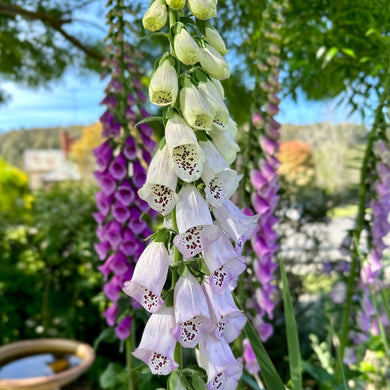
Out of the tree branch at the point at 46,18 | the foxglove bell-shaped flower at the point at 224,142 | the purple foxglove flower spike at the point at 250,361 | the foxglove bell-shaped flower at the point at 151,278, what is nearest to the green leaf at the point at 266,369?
the foxglove bell-shaped flower at the point at 151,278

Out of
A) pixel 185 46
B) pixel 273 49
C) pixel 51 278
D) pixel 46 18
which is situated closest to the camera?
pixel 185 46

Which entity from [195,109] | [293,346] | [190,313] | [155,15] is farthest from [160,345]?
[155,15]

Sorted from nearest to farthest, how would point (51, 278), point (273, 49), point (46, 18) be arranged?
point (273, 49)
point (46, 18)
point (51, 278)

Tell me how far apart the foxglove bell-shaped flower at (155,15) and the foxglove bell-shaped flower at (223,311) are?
31 cm

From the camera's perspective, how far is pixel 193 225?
18.2 inches

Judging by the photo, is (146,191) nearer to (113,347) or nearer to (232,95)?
(232,95)

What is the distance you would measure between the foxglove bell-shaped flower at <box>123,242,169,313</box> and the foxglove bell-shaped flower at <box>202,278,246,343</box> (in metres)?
0.06

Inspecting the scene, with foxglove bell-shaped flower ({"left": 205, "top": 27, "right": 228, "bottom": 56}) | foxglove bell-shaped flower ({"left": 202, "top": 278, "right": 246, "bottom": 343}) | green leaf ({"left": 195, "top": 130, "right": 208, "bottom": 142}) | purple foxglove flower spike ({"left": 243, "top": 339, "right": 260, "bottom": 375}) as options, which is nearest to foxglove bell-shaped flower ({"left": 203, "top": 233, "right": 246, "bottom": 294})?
foxglove bell-shaped flower ({"left": 202, "top": 278, "right": 246, "bottom": 343})

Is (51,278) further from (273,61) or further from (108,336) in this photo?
(273,61)

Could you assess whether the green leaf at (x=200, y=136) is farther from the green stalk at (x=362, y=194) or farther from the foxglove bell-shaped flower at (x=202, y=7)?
the green stalk at (x=362, y=194)

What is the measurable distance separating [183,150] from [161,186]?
5 centimetres

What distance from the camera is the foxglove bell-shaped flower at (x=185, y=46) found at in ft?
1.48

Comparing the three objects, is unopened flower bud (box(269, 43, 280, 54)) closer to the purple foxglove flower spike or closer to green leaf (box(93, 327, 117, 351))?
the purple foxglove flower spike

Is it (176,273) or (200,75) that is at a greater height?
(200,75)
